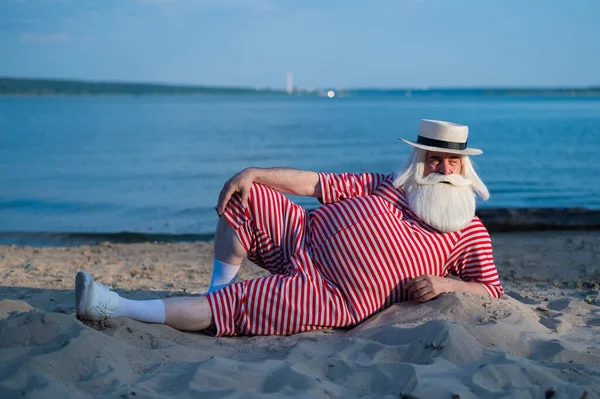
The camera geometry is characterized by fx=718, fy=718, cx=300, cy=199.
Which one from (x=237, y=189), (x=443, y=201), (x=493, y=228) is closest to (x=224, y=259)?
(x=237, y=189)

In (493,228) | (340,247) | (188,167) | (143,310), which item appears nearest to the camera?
(143,310)

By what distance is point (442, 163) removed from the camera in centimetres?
438

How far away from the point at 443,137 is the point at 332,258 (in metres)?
0.98

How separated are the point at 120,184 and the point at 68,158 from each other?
6781 mm

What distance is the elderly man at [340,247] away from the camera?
410cm

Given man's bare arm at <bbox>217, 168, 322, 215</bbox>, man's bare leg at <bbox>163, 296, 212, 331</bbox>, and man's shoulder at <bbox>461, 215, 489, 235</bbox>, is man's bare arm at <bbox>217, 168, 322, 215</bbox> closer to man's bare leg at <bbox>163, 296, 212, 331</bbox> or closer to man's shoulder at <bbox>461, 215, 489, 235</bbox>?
man's bare leg at <bbox>163, 296, 212, 331</bbox>

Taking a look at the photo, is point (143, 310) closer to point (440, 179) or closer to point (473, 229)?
point (440, 179)

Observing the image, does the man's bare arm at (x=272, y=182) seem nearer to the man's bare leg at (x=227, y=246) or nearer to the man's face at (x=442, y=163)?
the man's bare leg at (x=227, y=246)

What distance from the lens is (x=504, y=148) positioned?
24906mm

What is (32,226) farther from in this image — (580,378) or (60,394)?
(580,378)

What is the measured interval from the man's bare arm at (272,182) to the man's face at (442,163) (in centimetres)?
69

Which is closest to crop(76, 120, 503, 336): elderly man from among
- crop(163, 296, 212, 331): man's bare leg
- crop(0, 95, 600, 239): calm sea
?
crop(163, 296, 212, 331): man's bare leg

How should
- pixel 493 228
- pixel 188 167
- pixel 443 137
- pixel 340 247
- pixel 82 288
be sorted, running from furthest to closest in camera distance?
pixel 188 167, pixel 493 228, pixel 443 137, pixel 340 247, pixel 82 288

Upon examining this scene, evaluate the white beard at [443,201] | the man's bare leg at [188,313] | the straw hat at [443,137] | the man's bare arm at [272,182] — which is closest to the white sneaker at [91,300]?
the man's bare leg at [188,313]
